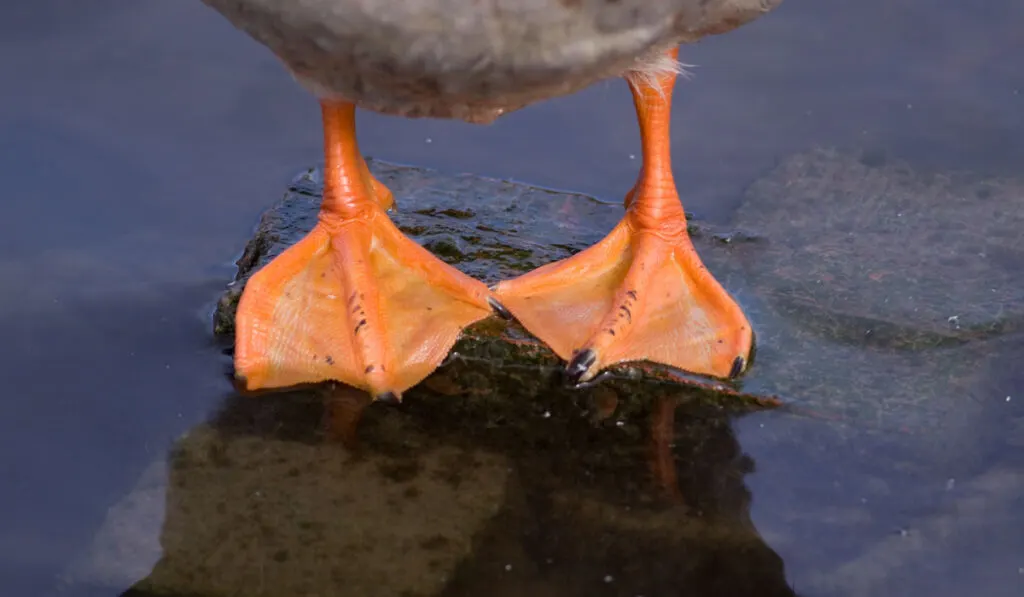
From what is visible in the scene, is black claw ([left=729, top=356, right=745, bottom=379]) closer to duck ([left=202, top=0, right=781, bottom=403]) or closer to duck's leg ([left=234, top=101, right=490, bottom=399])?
duck ([left=202, top=0, right=781, bottom=403])

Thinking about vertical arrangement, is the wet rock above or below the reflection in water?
above

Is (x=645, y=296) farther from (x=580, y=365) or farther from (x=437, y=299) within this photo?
(x=437, y=299)

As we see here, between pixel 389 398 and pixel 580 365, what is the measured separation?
1.42 ft

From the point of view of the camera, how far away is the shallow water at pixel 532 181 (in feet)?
8.81

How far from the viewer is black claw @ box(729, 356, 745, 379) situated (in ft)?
10.3

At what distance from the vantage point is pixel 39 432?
3.05 metres

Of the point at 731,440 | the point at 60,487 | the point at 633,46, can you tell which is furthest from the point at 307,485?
the point at 633,46

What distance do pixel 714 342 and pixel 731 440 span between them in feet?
1.02

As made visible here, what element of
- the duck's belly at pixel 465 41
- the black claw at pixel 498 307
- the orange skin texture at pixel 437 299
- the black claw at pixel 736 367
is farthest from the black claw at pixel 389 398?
the black claw at pixel 736 367

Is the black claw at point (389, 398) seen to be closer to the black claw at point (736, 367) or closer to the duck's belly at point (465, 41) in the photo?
the duck's belly at point (465, 41)

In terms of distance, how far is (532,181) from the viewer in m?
4.21

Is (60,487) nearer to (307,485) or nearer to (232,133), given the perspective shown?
(307,485)

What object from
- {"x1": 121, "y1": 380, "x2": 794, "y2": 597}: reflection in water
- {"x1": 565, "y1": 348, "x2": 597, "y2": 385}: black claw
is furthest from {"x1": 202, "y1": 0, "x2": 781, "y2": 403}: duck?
{"x1": 121, "y1": 380, "x2": 794, "y2": 597}: reflection in water

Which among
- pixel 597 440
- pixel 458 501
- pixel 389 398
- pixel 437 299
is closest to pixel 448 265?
pixel 437 299
